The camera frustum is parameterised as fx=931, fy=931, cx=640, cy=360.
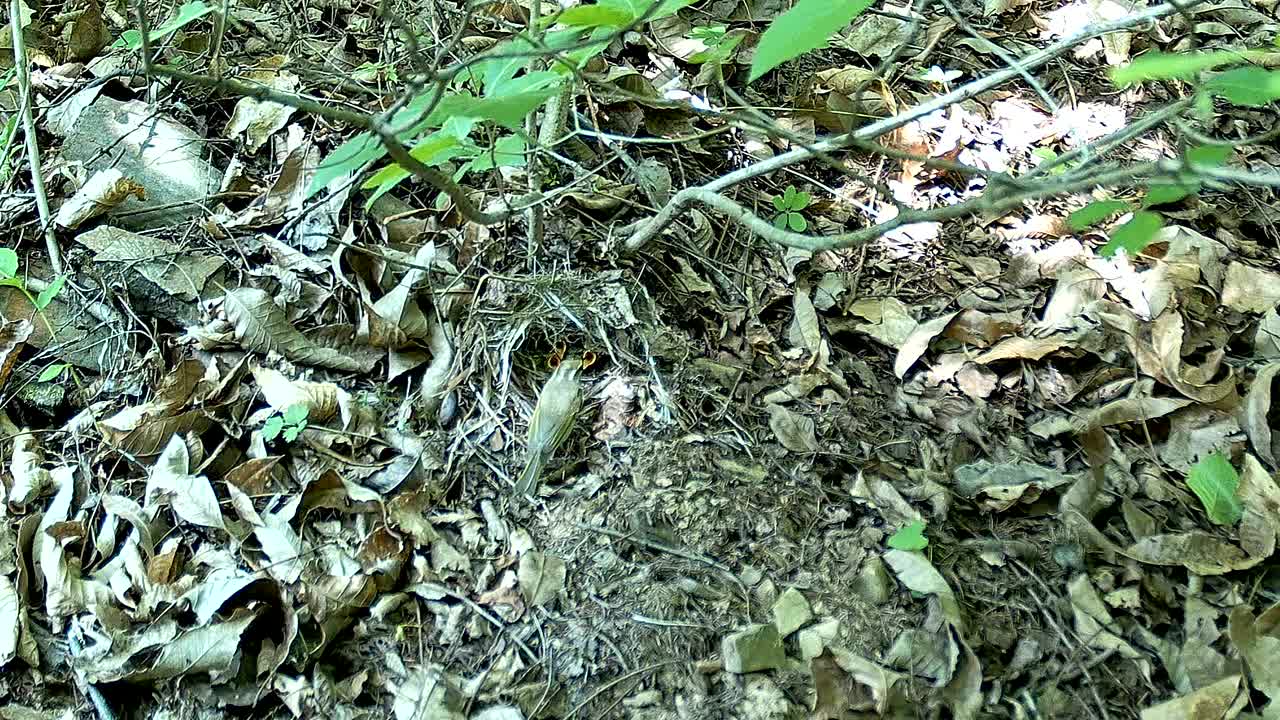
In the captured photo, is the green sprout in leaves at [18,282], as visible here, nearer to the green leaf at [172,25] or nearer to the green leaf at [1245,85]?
the green leaf at [172,25]

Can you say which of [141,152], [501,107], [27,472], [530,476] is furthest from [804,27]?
[141,152]

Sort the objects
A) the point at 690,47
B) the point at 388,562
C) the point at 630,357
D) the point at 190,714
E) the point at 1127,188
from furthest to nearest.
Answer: the point at 690,47
the point at 1127,188
the point at 630,357
the point at 388,562
the point at 190,714

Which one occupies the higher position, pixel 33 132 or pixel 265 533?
pixel 33 132

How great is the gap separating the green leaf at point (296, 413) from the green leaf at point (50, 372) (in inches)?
25.8

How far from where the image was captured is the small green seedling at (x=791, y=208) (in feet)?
9.02

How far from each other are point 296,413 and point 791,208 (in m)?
1.51

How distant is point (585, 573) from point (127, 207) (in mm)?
1780

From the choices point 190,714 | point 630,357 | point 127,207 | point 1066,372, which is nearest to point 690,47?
point 630,357

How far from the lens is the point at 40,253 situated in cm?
263

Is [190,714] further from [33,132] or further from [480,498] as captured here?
[33,132]

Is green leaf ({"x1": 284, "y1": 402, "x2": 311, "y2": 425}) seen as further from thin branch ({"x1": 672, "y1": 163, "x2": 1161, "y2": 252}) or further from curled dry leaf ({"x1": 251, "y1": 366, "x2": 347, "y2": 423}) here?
thin branch ({"x1": 672, "y1": 163, "x2": 1161, "y2": 252})

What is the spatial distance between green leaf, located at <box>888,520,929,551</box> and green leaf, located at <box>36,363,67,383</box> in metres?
2.14

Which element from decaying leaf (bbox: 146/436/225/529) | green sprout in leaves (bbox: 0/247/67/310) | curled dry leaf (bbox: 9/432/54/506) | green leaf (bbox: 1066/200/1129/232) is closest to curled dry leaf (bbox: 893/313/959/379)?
green leaf (bbox: 1066/200/1129/232)

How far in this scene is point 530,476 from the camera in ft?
7.13
